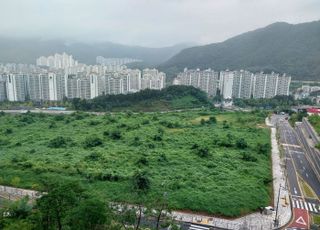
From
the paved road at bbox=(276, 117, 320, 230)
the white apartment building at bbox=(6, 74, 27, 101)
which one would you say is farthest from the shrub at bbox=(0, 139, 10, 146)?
the white apartment building at bbox=(6, 74, 27, 101)

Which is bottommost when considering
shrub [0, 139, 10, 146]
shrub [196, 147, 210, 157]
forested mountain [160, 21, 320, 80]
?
shrub [0, 139, 10, 146]

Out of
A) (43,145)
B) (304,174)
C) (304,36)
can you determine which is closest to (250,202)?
(304,174)

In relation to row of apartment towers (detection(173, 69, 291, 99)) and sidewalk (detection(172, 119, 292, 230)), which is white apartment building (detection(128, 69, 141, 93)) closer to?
row of apartment towers (detection(173, 69, 291, 99))

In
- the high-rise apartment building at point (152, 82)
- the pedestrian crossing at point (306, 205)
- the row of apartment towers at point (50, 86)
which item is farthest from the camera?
the high-rise apartment building at point (152, 82)

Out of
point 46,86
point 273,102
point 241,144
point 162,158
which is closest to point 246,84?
point 273,102

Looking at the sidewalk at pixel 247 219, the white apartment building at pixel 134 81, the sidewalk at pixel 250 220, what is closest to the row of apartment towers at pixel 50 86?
the white apartment building at pixel 134 81

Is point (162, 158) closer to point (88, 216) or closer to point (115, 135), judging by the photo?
point (115, 135)

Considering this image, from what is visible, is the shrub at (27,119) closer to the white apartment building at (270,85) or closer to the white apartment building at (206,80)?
the white apartment building at (206,80)
